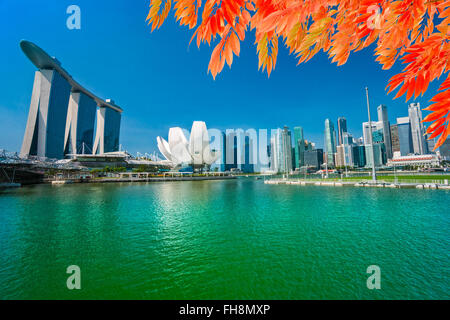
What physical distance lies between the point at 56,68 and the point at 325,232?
92.1 m

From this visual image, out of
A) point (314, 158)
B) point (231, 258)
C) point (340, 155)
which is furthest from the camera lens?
point (314, 158)

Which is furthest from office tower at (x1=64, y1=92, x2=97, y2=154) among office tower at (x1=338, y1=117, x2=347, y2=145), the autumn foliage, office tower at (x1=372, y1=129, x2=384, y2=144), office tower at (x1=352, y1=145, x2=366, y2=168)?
office tower at (x1=338, y1=117, x2=347, y2=145)

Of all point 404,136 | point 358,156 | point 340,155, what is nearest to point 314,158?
point 340,155

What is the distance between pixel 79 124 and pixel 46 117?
713 inches

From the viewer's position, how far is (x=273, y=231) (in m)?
7.85

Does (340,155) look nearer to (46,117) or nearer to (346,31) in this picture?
(346,31)

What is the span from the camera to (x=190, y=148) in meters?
64.6

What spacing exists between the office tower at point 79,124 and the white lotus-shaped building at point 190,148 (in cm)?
3327

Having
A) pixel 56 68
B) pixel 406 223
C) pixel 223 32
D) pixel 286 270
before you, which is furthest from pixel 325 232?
pixel 56 68

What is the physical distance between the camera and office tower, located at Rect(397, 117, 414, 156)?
102 m

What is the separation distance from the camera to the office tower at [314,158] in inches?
4875

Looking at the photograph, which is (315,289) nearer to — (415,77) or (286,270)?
(286,270)

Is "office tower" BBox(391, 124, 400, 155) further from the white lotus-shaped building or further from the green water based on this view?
the green water
